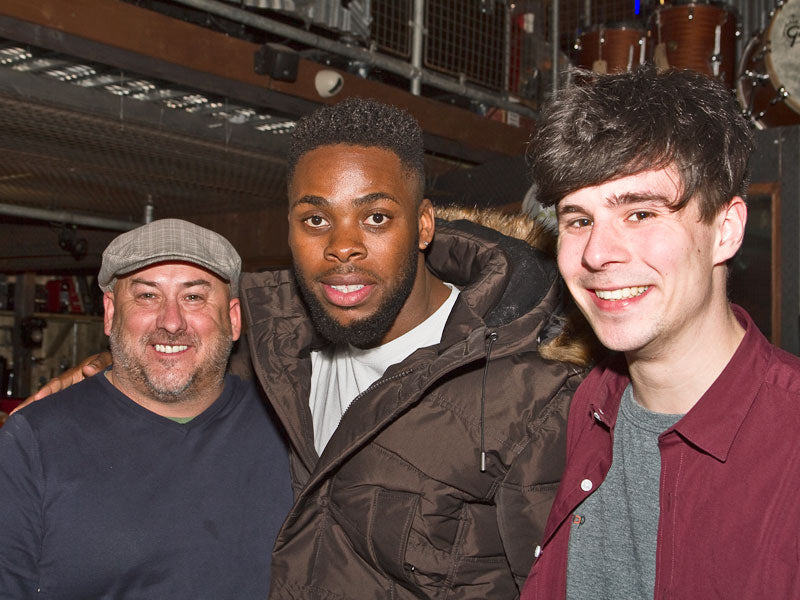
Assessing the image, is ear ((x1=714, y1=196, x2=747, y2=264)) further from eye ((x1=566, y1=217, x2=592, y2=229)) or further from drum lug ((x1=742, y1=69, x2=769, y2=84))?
drum lug ((x1=742, y1=69, x2=769, y2=84))

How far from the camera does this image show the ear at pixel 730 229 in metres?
1.48

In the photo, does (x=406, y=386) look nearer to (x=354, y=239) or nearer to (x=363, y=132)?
(x=354, y=239)

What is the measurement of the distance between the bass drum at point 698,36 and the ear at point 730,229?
142 inches

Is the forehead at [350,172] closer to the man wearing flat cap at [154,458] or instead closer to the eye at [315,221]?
the eye at [315,221]

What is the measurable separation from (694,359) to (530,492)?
50cm

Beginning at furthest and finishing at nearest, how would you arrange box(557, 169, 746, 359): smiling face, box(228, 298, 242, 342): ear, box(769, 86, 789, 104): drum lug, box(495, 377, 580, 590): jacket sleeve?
box(769, 86, 789, 104): drum lug
box(228, 298, 242, 342): ear
box(495, 377, 580, 590): jacket sleeve
box(557, 169, 746, 359): smiling face

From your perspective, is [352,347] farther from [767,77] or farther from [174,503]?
[767,77]

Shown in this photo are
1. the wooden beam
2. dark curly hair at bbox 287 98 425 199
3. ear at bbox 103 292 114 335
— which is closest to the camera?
dark curly hair at bbox 287 98 425 199

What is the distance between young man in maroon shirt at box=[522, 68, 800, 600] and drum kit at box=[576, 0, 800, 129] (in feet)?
10.1

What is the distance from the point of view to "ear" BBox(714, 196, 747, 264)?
1.48 metres

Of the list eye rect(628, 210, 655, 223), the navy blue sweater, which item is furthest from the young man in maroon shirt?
the navy blue sweater

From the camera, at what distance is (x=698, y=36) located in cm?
486

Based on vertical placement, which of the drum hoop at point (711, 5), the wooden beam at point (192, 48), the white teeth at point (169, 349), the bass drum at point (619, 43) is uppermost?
the drum hoop at point (711, 5)

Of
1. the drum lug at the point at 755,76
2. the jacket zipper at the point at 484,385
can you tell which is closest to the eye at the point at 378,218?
the jacket zipper at the point at 484,385
